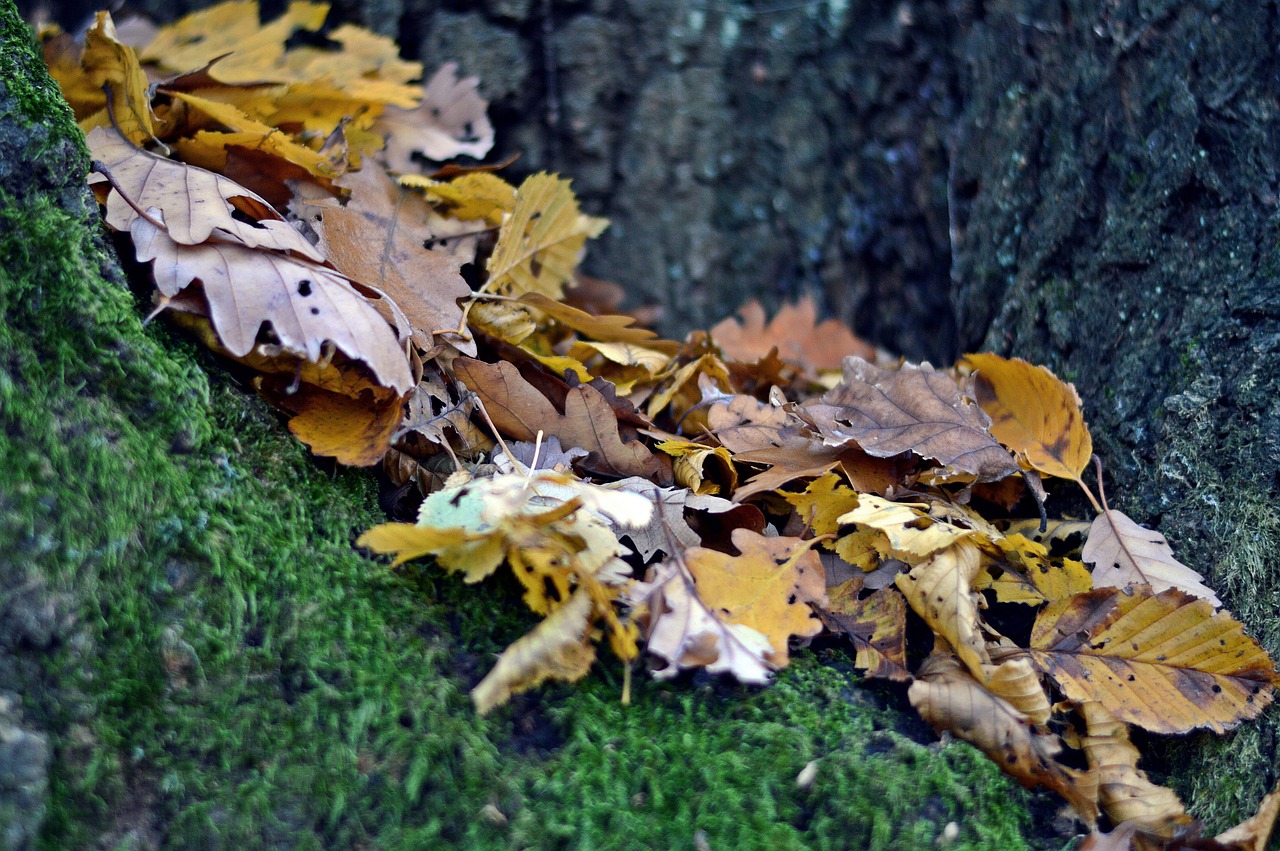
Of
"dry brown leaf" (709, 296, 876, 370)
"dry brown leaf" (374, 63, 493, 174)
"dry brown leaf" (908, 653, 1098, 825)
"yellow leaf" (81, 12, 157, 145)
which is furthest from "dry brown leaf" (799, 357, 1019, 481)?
"yellow leaf" (81, 12, 157, 145)

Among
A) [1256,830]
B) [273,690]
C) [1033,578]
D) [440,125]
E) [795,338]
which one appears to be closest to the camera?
[273,690]

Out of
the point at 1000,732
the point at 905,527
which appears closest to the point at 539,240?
the point at 905,527

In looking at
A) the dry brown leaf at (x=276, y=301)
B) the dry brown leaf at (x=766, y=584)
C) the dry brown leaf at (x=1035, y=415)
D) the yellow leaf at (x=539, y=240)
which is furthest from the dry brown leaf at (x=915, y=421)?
the dry brown leaf at (x=276, y=301)

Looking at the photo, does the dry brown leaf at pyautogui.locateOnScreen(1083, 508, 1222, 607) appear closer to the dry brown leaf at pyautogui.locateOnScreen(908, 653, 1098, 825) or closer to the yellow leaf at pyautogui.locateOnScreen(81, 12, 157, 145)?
the dry brown leaf at pyautogui.locateOnScreen(908, 653, 1098, 825)

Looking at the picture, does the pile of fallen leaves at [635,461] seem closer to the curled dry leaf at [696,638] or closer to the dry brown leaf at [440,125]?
the curled dry leaf at [696,638]

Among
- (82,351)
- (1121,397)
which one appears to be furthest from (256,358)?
(1121,397)

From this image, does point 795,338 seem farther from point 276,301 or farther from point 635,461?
point 276,301
